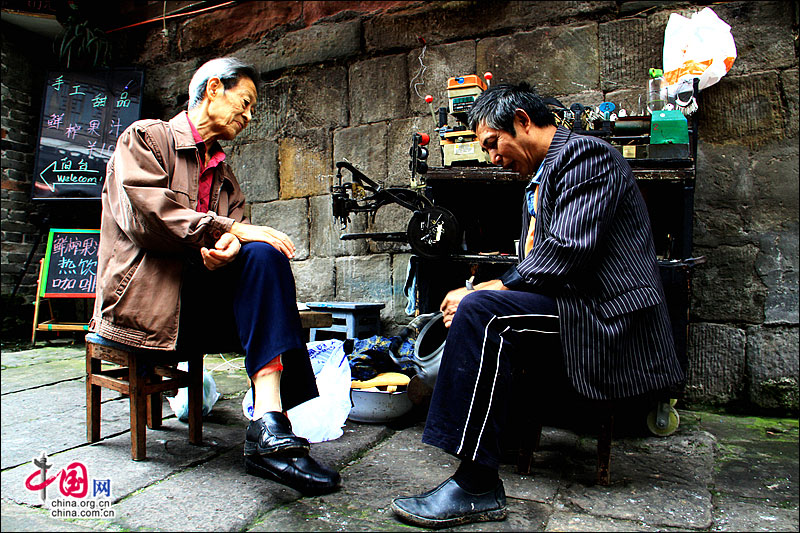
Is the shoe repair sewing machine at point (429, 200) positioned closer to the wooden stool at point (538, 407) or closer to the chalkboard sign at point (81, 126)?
the wooden stool at point (538, 407)

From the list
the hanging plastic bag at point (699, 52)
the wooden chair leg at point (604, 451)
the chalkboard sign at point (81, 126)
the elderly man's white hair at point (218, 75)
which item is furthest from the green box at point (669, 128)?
the chalkboard sign at point (81, 126)

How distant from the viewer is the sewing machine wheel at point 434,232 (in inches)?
118

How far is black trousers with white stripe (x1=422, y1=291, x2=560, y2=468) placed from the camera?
1.72 m

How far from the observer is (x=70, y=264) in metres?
5.21

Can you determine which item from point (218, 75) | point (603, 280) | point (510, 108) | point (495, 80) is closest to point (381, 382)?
point (603, 280)

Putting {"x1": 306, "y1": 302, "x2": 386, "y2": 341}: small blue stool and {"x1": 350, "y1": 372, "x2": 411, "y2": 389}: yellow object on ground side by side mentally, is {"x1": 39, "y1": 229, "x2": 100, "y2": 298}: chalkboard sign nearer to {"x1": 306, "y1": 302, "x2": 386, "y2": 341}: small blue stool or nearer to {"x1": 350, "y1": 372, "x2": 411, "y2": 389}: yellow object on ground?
{"x1": 306, "y1": 302, "x2": 386, "y2": 341}: small blue stool

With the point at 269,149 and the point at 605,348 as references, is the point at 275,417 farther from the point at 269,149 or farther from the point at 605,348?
the point at 269,149

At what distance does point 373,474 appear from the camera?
2123 mm

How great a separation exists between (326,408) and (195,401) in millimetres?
567

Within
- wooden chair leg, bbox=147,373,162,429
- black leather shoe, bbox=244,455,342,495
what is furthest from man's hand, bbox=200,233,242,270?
wooden chair leg, bbox=147,373,162,429

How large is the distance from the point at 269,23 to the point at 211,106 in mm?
2941

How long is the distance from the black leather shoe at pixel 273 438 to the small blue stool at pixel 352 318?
1948 millimetres

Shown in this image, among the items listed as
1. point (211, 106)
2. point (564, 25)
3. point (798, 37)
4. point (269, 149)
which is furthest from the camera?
point (269, 149)

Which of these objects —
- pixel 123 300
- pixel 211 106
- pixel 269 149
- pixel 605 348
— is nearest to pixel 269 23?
pixel 269 149
